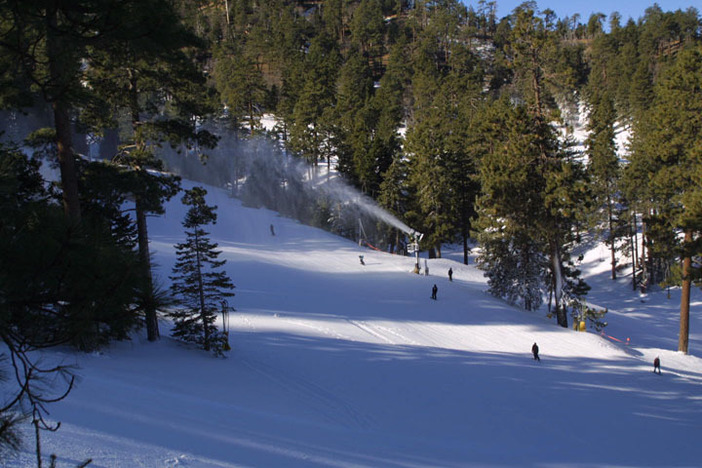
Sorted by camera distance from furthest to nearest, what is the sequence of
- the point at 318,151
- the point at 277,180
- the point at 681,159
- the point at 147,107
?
the point at 277,180 → the point at 318,151 → the point at 681,159 → the point at 147,107

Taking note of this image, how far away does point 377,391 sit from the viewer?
566 inches

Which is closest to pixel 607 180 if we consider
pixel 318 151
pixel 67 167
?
pixel 318 151

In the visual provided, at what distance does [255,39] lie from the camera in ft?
282

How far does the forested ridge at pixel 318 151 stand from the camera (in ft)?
11.6

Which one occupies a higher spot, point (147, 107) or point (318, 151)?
point (318, 151)

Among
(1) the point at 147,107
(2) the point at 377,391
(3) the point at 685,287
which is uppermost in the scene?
(1) the point at 147,107

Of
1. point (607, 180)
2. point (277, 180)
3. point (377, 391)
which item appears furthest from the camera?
point (277, 180)

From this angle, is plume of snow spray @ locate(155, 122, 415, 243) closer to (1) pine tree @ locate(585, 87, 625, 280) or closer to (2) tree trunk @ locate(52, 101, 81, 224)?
(1) pine tree @ locate(585, 87, 625, 280)

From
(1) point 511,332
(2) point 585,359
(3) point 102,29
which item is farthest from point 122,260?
(1) point 511,332

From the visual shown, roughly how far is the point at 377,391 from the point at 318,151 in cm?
4291

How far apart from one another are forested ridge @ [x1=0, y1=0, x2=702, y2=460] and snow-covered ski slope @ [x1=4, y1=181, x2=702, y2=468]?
1.80 metres

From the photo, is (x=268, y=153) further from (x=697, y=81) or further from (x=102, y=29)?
(x=102, y=29)

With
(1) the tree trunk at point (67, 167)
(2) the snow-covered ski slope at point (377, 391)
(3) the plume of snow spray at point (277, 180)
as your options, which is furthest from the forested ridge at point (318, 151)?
(2) the snow-covered ski slope at point (377, 391)

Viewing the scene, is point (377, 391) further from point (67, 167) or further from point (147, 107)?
point (147, 107)
